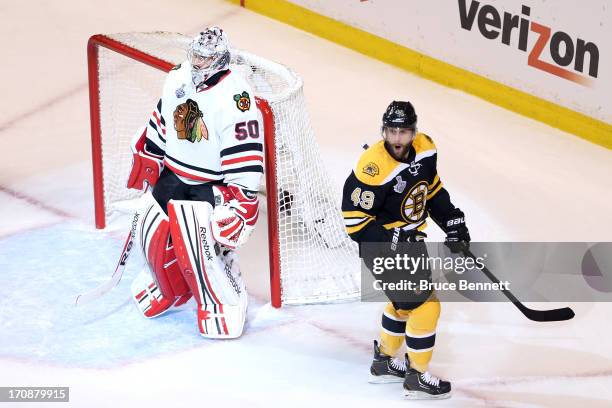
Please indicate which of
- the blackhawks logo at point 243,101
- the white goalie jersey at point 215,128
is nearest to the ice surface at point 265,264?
the white goalie jersey at point 215,128

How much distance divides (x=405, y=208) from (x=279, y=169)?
0.80 m

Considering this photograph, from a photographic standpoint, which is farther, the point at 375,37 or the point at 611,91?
the point at 375,37

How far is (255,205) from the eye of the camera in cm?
450

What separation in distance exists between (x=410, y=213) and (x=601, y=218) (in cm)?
174

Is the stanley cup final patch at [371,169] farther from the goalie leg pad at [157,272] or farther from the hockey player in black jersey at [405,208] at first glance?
the goalie leg pad at [157,272]

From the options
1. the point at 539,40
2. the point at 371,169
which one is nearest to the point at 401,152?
the point at 371,169

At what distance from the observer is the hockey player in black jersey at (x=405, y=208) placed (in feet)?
13.3

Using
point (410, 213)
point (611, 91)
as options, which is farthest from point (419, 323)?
point (611, 91)

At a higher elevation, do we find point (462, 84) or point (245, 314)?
point (462, 84)

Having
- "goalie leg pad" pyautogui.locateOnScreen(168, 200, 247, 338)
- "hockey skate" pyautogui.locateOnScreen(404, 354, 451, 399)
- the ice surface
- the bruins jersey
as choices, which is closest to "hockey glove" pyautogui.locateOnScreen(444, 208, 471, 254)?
the bruins jersey

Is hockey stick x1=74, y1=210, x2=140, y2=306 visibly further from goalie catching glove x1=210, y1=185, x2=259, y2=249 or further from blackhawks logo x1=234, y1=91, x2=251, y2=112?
blackhawks logo x1=234, y1=91, x2=251, y2=112

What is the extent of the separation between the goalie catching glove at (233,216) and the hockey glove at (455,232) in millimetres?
710

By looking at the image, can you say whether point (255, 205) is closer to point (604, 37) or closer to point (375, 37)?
point (604, 37)

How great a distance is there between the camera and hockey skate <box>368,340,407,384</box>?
14.5ft
